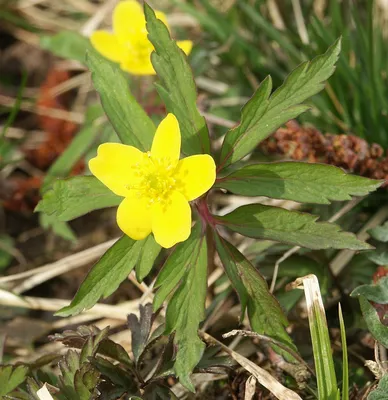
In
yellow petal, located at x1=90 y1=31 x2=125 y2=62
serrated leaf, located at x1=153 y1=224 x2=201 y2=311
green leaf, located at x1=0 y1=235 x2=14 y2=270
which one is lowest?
green leaf, located at x1=0 y1=235 x2=14 y2=270

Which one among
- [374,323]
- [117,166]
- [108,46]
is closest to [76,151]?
[108,46]

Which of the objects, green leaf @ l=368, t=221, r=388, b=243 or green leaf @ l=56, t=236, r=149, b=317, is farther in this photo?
green leaf @ l=368, t=221, r=388, b=243

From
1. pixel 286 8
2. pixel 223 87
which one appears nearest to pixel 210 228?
pixel 223 87

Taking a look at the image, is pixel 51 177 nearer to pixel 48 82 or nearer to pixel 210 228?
pixel 48 82

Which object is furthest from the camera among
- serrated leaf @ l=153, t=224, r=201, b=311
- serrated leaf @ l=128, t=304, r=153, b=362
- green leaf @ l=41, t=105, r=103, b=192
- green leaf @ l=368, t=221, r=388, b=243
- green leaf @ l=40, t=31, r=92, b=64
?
green leaf @ l=40, t=31, r=92, b=64

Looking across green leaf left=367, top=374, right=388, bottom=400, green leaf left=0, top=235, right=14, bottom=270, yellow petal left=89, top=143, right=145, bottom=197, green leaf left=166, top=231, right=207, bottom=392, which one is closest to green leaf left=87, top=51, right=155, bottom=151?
yellow petal left=89, top=143, right=145, bottom=197

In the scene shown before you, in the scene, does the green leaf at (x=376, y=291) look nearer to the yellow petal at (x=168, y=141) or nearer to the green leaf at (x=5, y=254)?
the yellow petal at (x=168, y=141)

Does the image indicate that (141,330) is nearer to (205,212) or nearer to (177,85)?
(205,212)

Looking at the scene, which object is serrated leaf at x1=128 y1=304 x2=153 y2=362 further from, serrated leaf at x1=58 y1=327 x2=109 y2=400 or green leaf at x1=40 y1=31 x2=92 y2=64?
green leaf at x1=40 y1=31 x2=92 y2=64

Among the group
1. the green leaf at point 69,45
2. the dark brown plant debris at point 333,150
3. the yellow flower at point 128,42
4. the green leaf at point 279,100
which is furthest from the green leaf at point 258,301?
the green leaf at point 69,45
